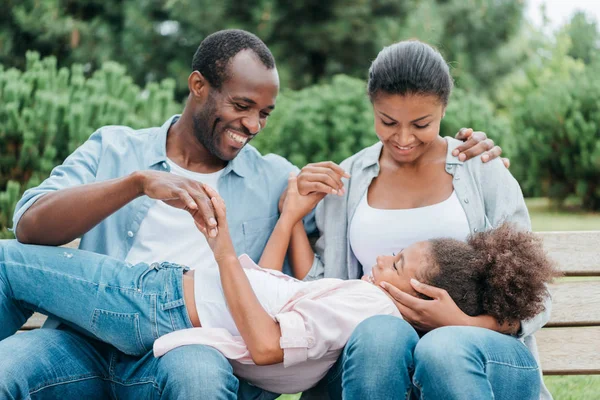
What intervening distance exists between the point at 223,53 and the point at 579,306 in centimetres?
178

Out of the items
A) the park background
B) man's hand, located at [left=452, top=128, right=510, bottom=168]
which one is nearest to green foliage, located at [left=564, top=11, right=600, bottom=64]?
the park background

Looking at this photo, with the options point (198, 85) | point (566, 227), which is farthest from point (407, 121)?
point (566, 227)

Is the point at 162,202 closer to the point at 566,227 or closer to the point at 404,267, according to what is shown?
the point at 404,267

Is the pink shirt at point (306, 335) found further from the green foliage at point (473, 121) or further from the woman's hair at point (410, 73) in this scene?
the green foliage at point (473, 121)

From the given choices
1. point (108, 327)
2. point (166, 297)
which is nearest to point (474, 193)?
point (166, 297)

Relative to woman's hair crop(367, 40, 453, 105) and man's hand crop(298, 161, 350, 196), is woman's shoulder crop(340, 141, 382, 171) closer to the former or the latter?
man's hand crop(298, 161, 350, 196)

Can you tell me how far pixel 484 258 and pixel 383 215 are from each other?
1.66 ft

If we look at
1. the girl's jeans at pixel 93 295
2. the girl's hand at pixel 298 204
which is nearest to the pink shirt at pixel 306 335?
the girl's jeans at pixel 93 295

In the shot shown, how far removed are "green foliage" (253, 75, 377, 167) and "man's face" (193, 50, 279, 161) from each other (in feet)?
13.4

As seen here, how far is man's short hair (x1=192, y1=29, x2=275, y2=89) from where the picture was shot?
322cm

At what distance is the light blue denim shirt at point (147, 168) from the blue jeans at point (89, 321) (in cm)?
33

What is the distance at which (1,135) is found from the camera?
16.1ft

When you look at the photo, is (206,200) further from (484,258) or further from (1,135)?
(1,135)

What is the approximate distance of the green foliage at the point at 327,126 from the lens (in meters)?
7.37
